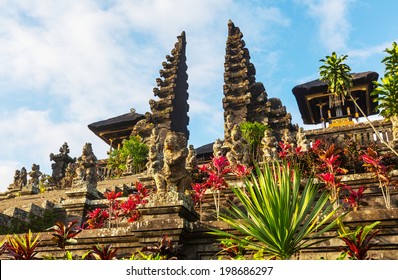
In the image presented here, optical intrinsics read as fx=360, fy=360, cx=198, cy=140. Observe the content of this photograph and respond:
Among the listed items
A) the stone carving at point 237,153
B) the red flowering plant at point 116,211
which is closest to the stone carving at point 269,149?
the stone carving at point 237,153

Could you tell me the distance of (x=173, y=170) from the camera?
6.06 meters

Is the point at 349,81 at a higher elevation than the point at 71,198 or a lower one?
higher

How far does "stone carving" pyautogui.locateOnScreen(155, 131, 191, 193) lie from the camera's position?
6008 millimetres

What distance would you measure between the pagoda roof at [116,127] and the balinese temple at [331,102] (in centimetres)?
1384

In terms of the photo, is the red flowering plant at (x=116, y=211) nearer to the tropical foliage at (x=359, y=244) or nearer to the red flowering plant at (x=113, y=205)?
the red flowering plant at (x=113, y=205)

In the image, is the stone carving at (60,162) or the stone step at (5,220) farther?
the stone carving at (60,162)

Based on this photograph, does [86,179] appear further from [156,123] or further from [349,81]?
[156,123]

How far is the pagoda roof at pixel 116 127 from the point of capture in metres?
31.7

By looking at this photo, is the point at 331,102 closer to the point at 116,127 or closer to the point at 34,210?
the point at 116,127

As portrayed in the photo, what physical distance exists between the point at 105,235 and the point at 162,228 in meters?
1.13

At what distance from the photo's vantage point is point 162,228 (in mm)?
5043
